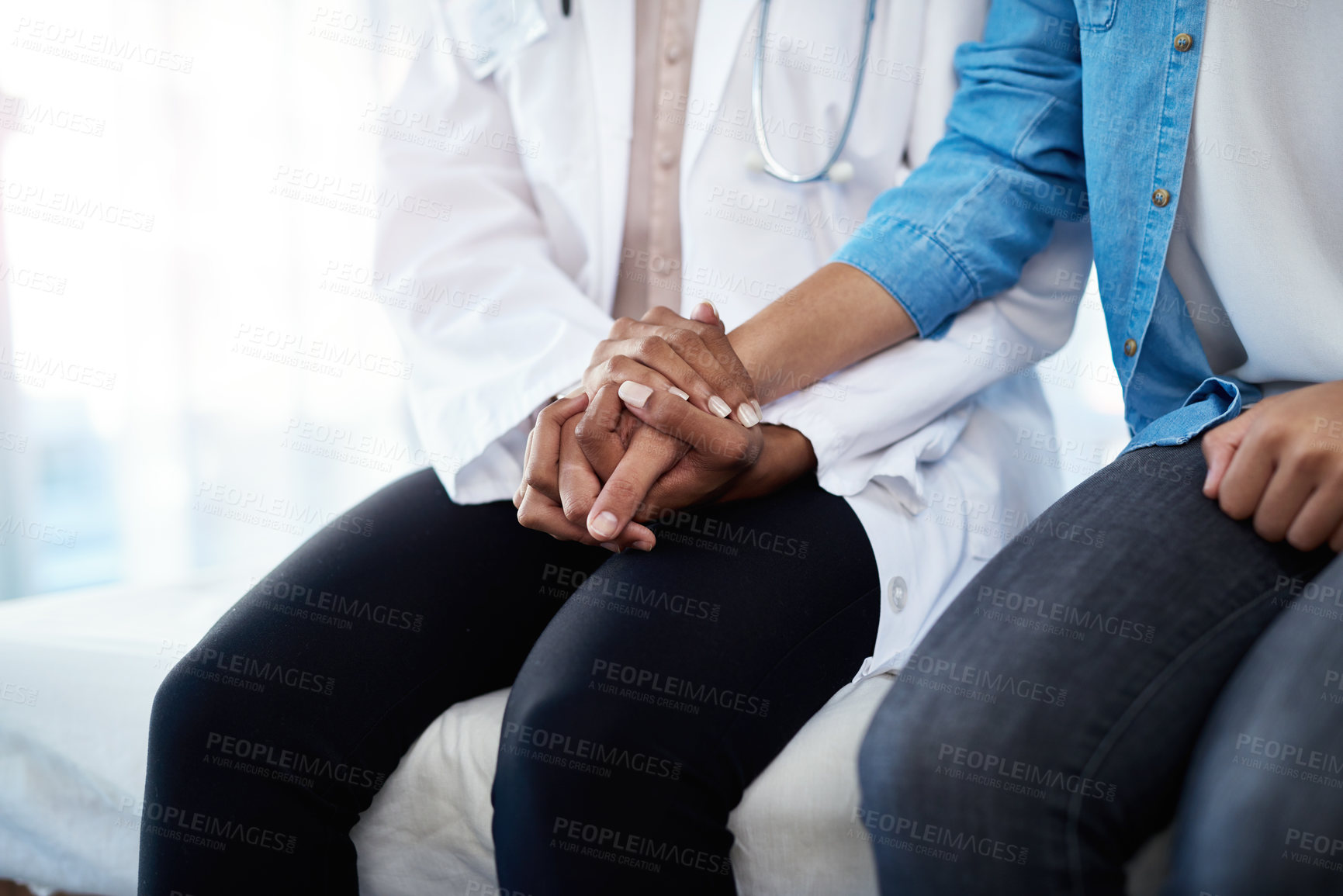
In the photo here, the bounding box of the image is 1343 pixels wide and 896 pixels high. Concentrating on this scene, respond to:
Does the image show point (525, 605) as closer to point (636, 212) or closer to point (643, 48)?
point (636, 212)

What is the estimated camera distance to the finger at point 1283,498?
58 cm

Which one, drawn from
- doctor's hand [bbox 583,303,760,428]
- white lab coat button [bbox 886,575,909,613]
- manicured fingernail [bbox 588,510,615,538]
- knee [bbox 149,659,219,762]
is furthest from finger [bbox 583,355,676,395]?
knee [bbox 149,659,219,762]

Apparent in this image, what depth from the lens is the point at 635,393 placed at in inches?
27.9

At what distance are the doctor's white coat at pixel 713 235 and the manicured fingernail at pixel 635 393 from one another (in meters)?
0.14

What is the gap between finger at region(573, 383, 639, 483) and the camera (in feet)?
2.35

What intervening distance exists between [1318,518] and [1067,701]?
0.21 meters

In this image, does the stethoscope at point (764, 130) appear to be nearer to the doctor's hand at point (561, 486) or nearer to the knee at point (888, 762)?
the doctor's hand at point (561, 486)

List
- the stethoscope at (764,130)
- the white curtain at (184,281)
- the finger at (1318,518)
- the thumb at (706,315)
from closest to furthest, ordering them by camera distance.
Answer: the finger at (1318,518)
the thumb at (706,315)
the stethoscope at (764,130)
the white curtain at (184,281)

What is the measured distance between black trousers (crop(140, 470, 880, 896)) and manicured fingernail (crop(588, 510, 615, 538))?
0.04m

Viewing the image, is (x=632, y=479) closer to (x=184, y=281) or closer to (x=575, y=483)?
(x=575, y=483)

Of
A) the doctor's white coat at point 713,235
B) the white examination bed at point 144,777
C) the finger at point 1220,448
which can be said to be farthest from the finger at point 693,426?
the finger at point 1220,448

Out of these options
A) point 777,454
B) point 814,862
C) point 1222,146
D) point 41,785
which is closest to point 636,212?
point 777,454

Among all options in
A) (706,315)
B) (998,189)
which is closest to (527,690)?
(706,315)

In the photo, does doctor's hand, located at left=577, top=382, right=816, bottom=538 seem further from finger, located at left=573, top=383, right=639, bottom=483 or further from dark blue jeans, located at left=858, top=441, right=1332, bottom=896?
dark blue jeans, located at left=858, top=441, right=1332, bottom=896
